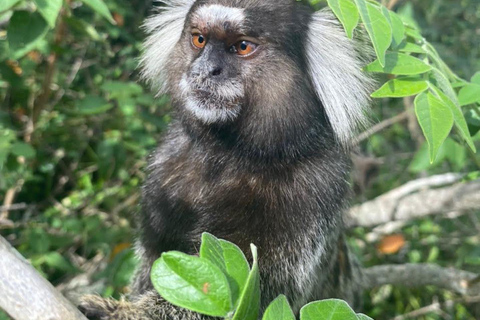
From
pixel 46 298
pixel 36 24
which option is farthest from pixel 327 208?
pixel 36 24

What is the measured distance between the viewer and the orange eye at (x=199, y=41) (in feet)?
7.86

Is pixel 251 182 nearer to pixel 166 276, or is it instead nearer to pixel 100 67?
pixel 166 276

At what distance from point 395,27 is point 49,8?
1.10 metres

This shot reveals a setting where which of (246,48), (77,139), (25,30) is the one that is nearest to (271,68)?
(246,48)

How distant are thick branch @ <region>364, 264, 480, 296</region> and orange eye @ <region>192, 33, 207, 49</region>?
5.82 feet

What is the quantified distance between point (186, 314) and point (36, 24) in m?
1.26

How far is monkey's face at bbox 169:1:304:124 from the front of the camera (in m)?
2.28

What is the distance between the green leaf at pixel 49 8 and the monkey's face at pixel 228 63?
557mm

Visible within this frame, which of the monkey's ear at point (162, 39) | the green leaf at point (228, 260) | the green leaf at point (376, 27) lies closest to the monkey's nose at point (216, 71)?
the monkey's ear at point (162, 39)

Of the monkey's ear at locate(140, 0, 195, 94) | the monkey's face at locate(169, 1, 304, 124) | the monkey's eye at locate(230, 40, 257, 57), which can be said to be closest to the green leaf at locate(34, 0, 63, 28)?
the monkey's face at locate(169, 1, 304, 124)

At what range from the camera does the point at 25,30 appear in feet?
7.72

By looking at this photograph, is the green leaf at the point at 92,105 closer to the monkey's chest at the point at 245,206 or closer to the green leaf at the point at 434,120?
the monkey's chest at the point at 245,206

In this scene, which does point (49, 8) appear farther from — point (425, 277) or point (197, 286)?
point (425, 277)

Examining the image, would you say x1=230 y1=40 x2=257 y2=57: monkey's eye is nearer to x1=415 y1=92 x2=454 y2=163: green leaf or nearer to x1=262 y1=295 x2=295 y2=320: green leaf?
x1=415 y1=92 x2=454 y2=163: green leaf
